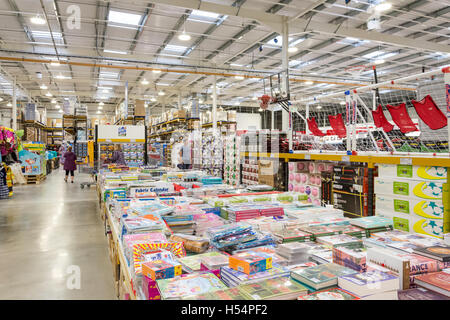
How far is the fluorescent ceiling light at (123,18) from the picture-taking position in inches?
393

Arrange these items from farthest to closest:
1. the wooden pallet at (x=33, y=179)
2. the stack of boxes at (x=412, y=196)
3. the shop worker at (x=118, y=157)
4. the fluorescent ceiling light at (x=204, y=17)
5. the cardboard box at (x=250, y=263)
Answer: the wooden pallet at (x=33, y=179), the fluorescent ceiling light at (x=204, y=17), the shop worker at (x=118, y=157), the stack of boxes at (x=412, y=196), the cardboard box at (x=250, y=263)

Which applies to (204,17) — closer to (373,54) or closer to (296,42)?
(296,42)

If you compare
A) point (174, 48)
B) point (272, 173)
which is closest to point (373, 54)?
point (174, 48)

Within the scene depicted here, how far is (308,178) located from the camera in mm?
5535

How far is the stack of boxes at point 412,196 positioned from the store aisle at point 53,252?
3382 millimetres

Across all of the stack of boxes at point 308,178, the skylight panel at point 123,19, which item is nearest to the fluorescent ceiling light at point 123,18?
the skylight panel at point 123,19

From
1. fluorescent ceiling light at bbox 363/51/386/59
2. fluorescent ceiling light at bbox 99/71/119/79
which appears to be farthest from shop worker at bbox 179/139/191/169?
fluorescent ceiling light at bbox 363/51/386/59

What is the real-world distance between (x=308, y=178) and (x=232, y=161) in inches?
123

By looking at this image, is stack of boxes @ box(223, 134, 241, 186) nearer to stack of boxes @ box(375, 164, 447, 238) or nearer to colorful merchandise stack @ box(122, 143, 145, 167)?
colorful merchandise stack @ box(122, 143, 145, 167)

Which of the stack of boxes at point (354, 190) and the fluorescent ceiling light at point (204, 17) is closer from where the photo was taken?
the stack of boxes at point (354, 190)

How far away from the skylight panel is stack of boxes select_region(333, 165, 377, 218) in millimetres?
8586

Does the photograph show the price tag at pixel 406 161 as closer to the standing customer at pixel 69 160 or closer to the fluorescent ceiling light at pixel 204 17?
the fluorescent ceiling light at pixel 204 17

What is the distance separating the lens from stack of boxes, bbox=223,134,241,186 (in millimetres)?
7988

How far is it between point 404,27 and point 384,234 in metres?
11.1
